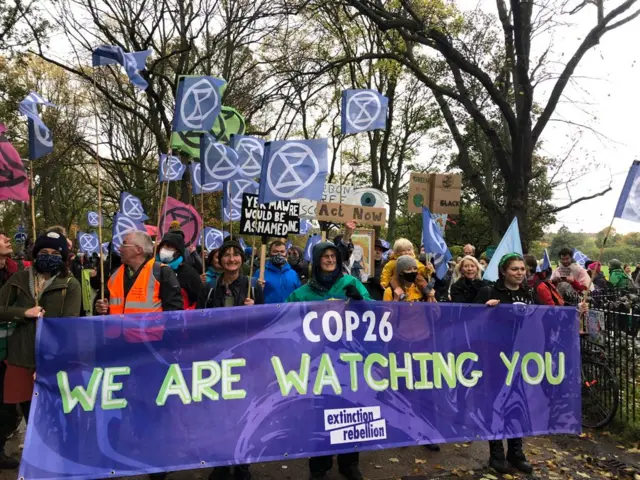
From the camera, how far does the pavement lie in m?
4.30

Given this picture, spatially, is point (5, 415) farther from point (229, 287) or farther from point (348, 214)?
point (348, 214)

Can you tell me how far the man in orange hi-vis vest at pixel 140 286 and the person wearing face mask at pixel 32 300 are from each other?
0.87 feet

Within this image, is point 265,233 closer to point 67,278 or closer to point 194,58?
point 67,278

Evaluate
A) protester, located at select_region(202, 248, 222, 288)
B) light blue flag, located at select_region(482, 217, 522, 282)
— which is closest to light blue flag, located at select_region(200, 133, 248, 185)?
protester, located at select_region(202, 248, 222, 288)

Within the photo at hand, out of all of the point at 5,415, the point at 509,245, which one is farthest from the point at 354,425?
A: the point at 5,415

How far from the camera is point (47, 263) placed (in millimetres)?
3893

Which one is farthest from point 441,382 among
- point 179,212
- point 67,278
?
point 179,212

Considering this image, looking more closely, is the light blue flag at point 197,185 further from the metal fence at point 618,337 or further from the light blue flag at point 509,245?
the metal fence at point 618,337

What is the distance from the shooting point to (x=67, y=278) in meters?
3.96

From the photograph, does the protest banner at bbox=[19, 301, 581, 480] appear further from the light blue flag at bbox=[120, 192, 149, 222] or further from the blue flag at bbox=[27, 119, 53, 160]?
the light blue flag at bbox=[120, 192, 149, 222]

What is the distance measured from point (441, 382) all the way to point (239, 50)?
1624 cm

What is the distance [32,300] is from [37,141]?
2.09m

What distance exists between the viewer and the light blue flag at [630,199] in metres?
4.75

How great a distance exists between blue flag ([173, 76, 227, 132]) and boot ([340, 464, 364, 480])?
373cm
